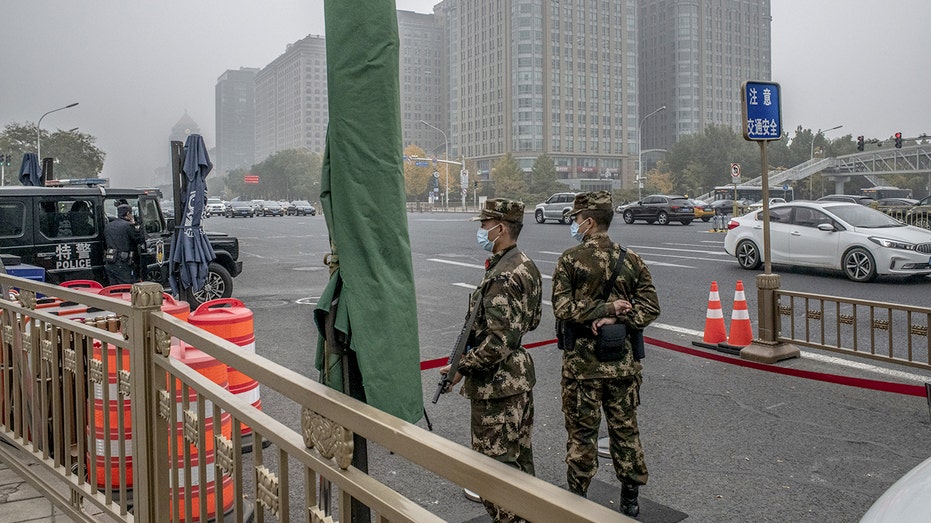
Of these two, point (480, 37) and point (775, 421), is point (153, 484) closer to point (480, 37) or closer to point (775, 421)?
point (775, 421)

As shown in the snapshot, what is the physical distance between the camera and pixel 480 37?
214ft

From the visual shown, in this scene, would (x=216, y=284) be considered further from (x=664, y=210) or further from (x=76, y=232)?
(x=664, y=210)

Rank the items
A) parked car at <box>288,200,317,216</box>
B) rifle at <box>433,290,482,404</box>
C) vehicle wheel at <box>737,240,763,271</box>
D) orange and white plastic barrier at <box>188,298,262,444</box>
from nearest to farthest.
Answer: rifle at <box>433,290,482,404</box> < orange and white plastic barrier at <box>188,298,262,444</box> < vehicle wheel at <box>737,240,763,271</box> < parked car at <box>288,200,317,216</box>

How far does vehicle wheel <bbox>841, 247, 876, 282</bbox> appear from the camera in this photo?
529 inches

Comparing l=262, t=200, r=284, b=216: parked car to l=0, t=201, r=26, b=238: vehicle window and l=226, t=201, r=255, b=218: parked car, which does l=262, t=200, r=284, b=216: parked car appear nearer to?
l=226, t=201, r=255, b=218: parked car

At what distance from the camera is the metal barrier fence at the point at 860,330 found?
21.0ft

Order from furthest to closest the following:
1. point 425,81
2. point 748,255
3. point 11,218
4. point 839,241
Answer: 1. point 425,81
2. point 748,255
3. point 839,241
4. point 11,218

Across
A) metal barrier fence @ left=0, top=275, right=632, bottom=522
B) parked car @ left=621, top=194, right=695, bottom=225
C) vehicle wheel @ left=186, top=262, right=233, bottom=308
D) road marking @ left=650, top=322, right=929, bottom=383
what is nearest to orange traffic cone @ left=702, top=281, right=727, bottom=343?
road marking @ left=650, top=322, right=929, bottom=383

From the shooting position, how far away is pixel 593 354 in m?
3.94

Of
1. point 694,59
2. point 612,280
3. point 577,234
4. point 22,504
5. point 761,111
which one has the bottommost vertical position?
point 22,504

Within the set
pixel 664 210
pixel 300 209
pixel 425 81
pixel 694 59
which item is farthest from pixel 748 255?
pixel 694 59

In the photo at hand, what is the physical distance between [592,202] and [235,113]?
305 feet

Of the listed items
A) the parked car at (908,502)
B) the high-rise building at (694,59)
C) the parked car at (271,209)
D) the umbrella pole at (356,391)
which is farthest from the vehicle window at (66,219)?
the high-rise building at (694,59)

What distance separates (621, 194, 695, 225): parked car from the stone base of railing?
92.3ft
